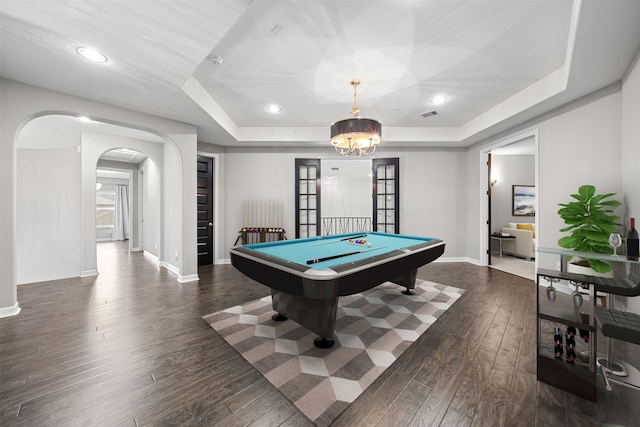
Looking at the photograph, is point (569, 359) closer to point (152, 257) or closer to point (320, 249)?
point (320, 249)

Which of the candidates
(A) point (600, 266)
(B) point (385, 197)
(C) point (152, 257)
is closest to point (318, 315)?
(A) point (600, 266)

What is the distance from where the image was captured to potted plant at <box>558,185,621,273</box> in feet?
8.41

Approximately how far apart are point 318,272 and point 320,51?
226 cm

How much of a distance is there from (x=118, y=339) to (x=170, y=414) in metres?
1.27

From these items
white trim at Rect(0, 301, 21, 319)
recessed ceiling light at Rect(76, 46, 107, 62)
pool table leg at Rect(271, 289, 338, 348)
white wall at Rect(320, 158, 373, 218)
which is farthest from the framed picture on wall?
white trim at Rect(0, 301, 21, 319)

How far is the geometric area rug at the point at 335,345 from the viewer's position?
157 centimetres

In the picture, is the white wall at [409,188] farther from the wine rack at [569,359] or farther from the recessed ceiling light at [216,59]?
the wine rack at [569,359]

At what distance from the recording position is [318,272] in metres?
1.71

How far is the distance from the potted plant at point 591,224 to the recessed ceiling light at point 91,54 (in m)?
5.13

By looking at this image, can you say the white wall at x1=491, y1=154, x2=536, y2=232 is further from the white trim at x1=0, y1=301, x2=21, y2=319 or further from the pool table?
the white trim at x1=0, y1=301, x2=21, y2=319

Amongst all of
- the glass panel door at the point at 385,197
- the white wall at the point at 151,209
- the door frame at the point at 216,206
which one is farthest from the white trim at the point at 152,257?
the glass panel door at the point at 385,197

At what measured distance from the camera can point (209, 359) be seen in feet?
6.27

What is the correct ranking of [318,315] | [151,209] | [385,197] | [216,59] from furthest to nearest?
[151,209] → [385,197] → [216,59] → [318,315]

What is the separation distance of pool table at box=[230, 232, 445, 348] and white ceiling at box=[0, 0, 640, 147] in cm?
193
